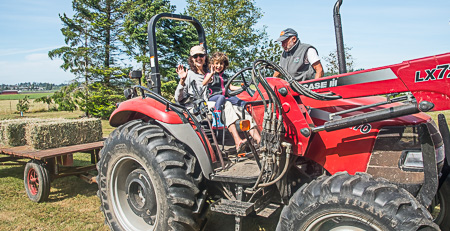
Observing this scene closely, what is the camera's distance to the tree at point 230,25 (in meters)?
16.4

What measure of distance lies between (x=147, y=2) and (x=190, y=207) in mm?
18258

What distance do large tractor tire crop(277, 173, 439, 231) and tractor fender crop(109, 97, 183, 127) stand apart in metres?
1.49

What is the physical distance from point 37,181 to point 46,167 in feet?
1.10

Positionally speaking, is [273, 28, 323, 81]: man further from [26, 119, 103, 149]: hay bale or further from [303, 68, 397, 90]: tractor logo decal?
[26, 119, 103, 149]: hay bale

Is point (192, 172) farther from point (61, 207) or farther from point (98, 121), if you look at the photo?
point (98, 121)

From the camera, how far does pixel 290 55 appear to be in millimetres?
4605

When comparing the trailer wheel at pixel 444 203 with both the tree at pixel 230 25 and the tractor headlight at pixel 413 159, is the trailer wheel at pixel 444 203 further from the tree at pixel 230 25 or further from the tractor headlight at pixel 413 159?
the tree at pixel 230 25

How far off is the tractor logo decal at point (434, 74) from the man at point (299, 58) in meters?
1.92

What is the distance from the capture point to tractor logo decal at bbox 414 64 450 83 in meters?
2.27

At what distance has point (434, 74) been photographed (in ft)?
7.60

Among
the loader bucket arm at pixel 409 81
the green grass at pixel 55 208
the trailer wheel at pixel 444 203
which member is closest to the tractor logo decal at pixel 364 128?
the loader bucket arm at pixel 409 81

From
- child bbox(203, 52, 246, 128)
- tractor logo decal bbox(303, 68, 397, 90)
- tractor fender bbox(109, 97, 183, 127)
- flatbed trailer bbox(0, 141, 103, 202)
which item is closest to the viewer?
tractor logo decal bbox(303, 68, 397, 90)

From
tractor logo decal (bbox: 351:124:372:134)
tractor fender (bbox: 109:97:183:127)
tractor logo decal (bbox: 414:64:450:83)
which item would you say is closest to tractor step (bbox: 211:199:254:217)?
tractor fender (bbox: 109:97:183:127)

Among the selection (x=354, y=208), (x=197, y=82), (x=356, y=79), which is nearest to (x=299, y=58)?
(x=197, y=82)
